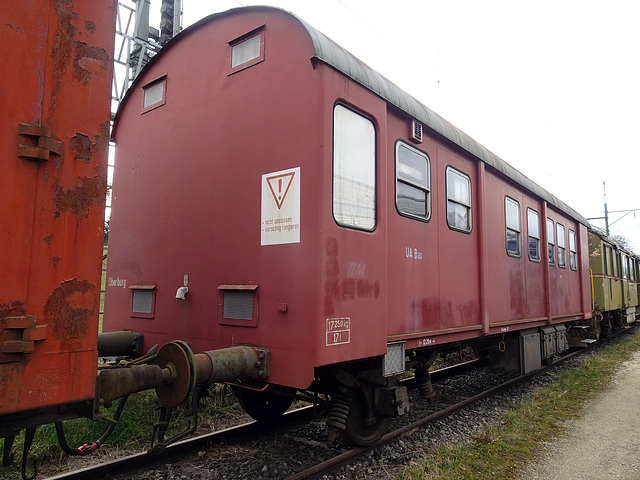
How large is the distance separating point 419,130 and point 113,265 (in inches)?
142

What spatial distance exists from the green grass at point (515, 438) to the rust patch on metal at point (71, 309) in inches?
113

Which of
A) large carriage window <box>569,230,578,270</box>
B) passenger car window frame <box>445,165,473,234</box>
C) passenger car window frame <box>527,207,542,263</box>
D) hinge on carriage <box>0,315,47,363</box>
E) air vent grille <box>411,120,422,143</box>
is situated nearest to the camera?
hinge on carriage <box>0,315,47,363</box>

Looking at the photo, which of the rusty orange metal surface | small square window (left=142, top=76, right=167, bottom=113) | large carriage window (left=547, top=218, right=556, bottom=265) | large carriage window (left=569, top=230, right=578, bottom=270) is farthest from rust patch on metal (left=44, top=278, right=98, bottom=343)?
large carriage window (left=569, top=230, right=578, bottom=270)

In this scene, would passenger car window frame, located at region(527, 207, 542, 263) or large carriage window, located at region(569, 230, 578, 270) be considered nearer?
passenger car window frame, located at region(527, 207, 542, 263)

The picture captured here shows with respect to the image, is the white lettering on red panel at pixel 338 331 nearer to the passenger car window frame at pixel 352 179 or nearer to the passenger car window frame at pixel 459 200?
the passenger car window frame at pixel 352 179

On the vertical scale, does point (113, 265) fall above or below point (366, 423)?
above

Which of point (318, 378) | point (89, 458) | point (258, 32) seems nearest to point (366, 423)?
point (318, 378)

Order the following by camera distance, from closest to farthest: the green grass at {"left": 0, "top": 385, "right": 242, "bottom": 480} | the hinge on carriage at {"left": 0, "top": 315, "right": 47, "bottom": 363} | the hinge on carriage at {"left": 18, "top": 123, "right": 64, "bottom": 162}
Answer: the hinge on carriage at {"left": 0, "top": 315, "right": 47, "bottom": 363} → the hinge on carriage at {"left": 18, "top": 123, "right": 64, "bottom": 162} → the green grass at {"left": 0, "top": 385, "right": 242, "bottom": 480}

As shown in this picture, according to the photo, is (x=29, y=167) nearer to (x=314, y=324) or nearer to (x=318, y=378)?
(x=314, y=324)

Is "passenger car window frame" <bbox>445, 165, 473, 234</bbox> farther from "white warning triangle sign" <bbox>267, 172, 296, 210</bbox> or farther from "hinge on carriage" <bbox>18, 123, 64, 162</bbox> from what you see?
"hinge on carriage" <bbox>18, 123, 64, 162</bbox>

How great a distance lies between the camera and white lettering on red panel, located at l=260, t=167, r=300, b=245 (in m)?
3.53

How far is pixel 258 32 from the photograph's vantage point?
402 centimetres

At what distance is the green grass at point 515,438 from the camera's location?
396cm

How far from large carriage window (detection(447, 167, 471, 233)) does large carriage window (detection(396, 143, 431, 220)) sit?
571mm
